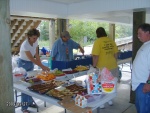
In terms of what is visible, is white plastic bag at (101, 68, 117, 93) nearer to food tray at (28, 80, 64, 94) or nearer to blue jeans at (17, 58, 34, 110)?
food tray at (28, 80, 64, 94)

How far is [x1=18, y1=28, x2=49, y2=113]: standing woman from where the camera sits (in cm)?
275

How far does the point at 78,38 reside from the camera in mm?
16422

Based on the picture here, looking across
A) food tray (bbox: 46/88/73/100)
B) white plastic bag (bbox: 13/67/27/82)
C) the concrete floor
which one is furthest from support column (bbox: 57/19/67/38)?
food tray (bbox: 46/88/73/100)

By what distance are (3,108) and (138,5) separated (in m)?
2.08

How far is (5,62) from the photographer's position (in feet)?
4.25

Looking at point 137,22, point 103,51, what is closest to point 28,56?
point 103,51

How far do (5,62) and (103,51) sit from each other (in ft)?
5.70

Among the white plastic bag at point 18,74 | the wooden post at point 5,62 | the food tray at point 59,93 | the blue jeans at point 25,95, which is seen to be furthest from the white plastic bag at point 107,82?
the blue jeans at point 25,95

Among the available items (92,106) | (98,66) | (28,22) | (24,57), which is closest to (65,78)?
(98,66)

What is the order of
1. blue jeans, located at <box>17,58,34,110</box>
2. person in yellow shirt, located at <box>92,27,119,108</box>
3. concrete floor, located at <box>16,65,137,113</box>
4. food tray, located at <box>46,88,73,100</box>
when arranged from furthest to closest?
concrete floor, located at <box>16,65,137,113</box>, blue jeans, located at <box>17,58,34,110</box>, person in yellow shirt, located at <box>92,27,119,108</box>, food tray, located at <box>46,88,73,100</box>

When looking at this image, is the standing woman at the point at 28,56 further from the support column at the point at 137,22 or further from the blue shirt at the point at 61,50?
the support column at the point at 137,22

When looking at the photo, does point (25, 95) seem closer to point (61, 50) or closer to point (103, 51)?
point (61, 50)

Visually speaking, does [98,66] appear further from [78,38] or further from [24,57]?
[78,38]

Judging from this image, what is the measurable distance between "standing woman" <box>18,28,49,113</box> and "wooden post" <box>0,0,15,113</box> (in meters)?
1.43
